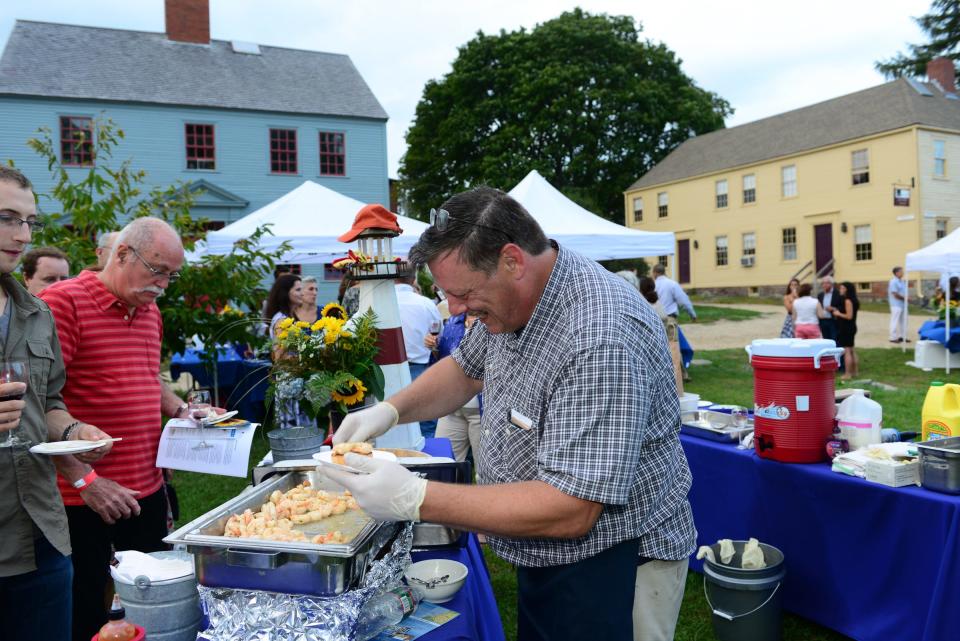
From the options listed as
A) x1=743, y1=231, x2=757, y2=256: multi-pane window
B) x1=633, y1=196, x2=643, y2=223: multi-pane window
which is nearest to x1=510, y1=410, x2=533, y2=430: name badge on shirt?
x1=743, y1=231, x2=757, y2=256: multi-pane window

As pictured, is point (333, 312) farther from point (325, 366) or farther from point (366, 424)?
point (366, 424)

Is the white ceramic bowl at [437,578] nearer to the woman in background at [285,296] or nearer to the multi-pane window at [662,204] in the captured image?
the woman in background at [285,296]

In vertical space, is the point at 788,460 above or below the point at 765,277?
below

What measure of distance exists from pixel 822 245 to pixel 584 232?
66.2 ft

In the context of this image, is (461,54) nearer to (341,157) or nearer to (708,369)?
(341,157)

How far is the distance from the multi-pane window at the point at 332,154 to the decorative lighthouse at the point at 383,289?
19887 mm

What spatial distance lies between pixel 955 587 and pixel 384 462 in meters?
2.62

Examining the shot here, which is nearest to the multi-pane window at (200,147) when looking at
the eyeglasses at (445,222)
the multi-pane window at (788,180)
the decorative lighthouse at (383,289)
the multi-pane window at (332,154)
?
the multi-pane window at (332,154)

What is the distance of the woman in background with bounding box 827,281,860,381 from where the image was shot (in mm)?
11211

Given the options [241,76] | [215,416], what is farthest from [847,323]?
[241,76]

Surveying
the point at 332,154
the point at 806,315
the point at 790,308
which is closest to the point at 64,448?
the point at 806,315

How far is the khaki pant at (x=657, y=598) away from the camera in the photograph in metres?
1.88

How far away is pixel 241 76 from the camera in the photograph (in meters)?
22.0

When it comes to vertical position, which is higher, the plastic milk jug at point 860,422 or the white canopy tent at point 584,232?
the white canopy tent at point 584,232
